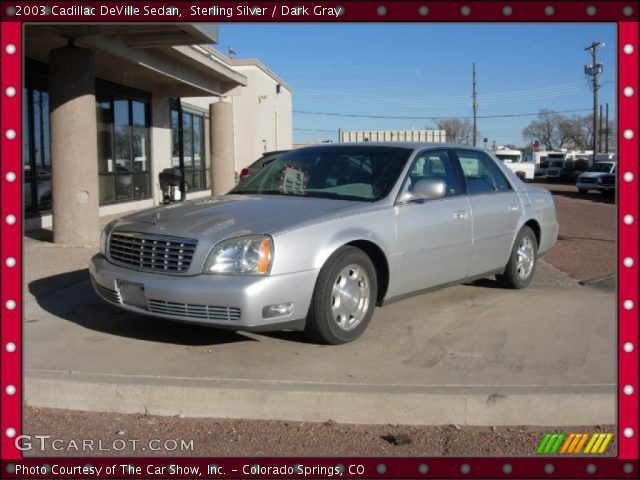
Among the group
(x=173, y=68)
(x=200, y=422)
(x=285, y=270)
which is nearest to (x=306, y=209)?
(x=285, y=270)

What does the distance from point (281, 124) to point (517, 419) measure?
3384 centimetres

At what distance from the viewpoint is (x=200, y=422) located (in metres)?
3.87

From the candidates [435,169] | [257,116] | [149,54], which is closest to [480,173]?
[435,169]

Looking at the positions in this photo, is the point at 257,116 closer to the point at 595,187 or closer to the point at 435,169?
the point at 595,187

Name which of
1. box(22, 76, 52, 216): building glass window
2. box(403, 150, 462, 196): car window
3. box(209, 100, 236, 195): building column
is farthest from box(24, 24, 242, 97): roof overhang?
box(403, 150, 462, 196): car window

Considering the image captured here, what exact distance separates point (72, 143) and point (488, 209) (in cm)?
625

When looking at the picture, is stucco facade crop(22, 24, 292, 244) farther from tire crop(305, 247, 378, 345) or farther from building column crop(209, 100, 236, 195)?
tire crop(305, 247, 378, 345)

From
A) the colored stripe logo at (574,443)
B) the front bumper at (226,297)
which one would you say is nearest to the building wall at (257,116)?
the front bumper at (226,297)

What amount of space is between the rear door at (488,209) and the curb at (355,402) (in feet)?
7.39

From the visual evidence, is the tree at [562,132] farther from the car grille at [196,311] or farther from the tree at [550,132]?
the car grille at [196,311]

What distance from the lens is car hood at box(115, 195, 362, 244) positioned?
4457 mm

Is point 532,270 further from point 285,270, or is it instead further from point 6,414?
point 6,414

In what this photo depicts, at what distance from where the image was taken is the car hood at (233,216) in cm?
446

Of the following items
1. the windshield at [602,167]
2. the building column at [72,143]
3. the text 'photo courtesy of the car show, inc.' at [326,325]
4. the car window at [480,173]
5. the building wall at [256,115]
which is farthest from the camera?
the windshield at [602,167]
